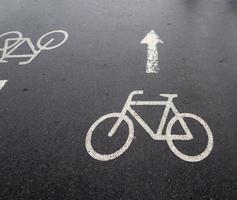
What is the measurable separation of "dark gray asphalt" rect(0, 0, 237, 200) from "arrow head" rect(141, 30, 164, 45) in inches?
4.4

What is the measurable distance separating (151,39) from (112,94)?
6.08ft

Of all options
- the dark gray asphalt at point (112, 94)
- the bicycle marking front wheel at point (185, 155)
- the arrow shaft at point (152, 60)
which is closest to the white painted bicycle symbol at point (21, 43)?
the dark gray asphalt at point (112, 94)

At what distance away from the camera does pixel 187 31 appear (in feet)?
19.4

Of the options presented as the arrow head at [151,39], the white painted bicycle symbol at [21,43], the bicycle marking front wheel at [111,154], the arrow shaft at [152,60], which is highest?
the white painted bicycle symbol at [21,43]

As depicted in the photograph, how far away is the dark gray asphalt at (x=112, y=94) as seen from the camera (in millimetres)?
3340

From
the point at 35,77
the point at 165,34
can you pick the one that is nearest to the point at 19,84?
the point at 35,77

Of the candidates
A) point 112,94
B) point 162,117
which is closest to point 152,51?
point 112,94

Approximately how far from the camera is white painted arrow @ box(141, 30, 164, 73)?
507 centimetres

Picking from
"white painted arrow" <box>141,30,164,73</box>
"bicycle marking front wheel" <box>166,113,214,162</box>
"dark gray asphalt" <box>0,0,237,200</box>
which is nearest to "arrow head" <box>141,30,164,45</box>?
"white painted arrow" <box>141,30,164,73</box>

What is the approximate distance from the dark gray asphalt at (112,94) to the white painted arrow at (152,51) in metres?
0.10

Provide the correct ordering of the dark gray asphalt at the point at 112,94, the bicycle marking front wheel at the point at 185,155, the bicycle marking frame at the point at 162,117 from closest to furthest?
1. the dark gray asphalt at the point at 112,94
2. the bicycle marking front wheel at the point at 185,155
3. the bicycle marking frame at the point at 162,117

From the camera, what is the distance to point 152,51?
5488 millimetres

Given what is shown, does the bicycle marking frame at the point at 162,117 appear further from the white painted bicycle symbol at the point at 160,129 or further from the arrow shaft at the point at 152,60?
the arrow shaft at the point at 152,60

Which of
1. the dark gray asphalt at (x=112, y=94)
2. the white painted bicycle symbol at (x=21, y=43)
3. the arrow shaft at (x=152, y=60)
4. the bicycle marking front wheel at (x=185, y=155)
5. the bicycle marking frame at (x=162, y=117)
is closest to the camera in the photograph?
the dark gray asphalt at (x=112, y=94)
